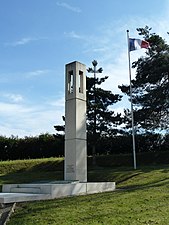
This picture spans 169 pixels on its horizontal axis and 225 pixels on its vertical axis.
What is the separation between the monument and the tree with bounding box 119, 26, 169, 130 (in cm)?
807

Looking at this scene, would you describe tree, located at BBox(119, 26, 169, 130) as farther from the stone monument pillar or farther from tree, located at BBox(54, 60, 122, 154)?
the stone monument pillar

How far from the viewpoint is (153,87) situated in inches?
899

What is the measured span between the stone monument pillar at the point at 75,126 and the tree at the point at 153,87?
8146mm

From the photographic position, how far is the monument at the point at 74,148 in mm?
12242

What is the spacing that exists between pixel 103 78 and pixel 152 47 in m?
4.43

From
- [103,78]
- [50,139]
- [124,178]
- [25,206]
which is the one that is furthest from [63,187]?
[50,139]

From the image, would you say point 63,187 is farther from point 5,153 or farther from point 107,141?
point 5,153

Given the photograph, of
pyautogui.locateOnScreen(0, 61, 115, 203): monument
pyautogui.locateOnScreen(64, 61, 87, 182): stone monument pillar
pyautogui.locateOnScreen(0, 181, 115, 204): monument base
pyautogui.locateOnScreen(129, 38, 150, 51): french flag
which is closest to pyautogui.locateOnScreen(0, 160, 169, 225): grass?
pyautogui.locateOnScreen(0, 181, 115, 204): monument base

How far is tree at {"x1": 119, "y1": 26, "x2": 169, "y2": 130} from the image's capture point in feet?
71.8

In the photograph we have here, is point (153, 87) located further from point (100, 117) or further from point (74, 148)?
point (74, 148)

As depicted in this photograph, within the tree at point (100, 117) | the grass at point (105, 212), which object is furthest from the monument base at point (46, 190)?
the tree at point (100, 117)

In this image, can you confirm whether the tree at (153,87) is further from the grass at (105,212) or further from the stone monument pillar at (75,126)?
the grass at (105,212)

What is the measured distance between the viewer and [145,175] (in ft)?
55.4

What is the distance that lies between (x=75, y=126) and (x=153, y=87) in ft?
34.7
